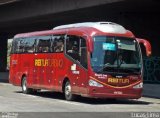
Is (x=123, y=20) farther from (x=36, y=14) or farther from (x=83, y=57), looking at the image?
(x=83, y=57)

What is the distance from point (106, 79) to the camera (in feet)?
66.2

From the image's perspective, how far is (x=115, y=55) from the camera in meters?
20.4

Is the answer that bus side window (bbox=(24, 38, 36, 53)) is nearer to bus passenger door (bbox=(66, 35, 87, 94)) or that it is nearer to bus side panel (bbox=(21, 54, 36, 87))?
bus side panel (bbox=(21, 54, 36, 87))

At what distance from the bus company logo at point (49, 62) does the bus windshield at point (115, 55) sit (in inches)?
113

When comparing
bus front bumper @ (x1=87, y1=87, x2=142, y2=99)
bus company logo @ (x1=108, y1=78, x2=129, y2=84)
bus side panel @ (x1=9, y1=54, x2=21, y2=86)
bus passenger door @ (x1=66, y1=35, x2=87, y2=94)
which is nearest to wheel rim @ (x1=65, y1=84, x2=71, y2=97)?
bus passenger door @ (x1=66, y1=35, x2=87, y2=94)

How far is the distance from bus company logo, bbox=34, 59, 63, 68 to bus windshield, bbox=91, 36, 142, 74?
9.42 ft

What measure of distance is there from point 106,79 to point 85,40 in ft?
5.82

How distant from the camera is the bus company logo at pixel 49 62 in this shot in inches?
900

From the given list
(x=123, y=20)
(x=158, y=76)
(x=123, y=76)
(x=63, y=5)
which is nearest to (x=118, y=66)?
(x=123, y=76)

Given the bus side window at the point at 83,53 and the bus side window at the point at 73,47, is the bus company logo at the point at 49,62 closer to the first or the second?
the bus side window at the point at 73,47

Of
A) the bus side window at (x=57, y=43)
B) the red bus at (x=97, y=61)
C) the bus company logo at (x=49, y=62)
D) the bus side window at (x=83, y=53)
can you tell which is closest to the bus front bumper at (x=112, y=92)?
the red bus at (x=97, y=61)

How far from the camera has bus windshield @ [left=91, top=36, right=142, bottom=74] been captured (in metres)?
20.2

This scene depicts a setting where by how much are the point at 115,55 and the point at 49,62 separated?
4639mm

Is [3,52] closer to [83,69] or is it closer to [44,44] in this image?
[44,44]
